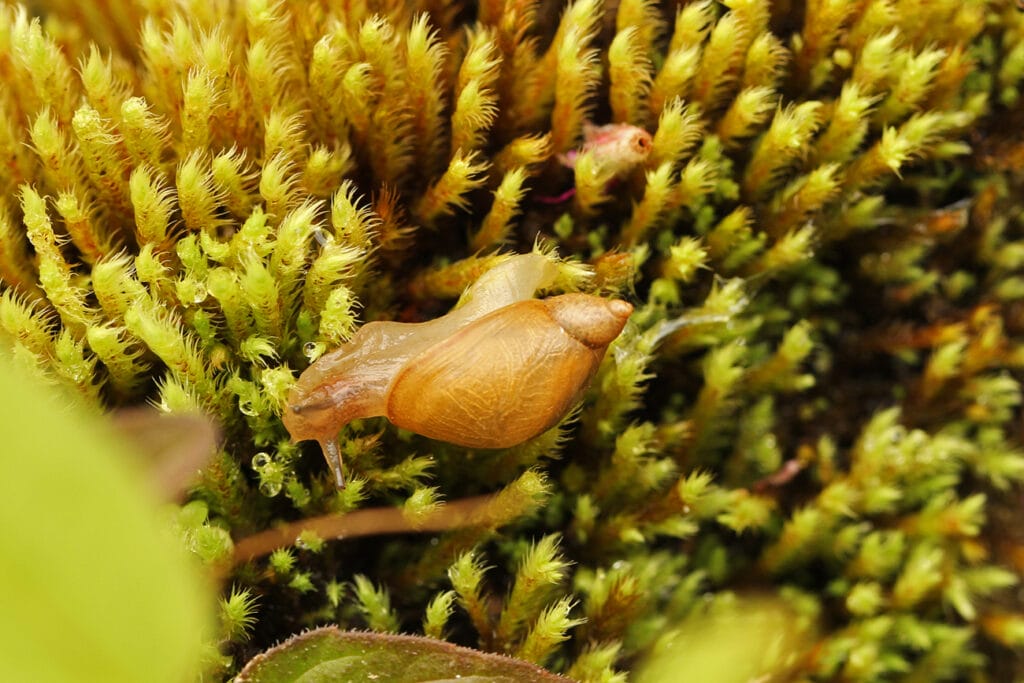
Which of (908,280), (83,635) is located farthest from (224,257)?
(908,280)

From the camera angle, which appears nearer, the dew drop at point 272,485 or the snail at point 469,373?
the snail at point 469,373

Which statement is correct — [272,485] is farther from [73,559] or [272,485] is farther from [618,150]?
[618,150]

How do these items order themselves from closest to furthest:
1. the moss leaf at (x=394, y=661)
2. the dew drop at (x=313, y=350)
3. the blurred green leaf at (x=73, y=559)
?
the blurred green leaf at (x=73, y=559), the moss leaf at (x=394, y=661), the dew drop at (x=313, y=350)

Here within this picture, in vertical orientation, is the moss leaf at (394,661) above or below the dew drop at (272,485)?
below

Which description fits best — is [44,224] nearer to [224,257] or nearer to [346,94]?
[224,257]

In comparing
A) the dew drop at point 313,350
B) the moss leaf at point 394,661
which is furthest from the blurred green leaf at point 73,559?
the dew drop at point 313,350

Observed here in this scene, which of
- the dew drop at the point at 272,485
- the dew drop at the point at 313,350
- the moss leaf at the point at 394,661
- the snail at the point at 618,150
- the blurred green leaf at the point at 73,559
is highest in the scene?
the blurred green leaf at the point at 73,559

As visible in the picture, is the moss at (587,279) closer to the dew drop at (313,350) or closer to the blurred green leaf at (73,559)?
the dew drop at (313,350)
